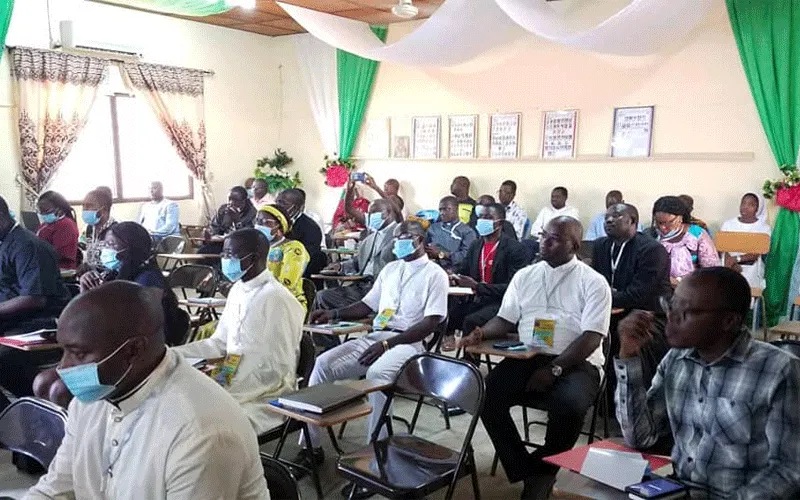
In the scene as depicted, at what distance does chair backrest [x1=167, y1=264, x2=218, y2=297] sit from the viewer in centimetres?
504

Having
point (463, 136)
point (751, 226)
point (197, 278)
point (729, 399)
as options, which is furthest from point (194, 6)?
point (729, 399)

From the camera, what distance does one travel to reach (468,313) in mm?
5273

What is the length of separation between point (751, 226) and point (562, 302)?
15.0 feet

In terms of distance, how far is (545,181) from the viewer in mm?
8711

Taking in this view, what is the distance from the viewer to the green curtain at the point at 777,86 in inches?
270

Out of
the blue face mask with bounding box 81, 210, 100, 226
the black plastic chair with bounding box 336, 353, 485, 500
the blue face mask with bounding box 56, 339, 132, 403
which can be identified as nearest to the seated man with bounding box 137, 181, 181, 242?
the blue face mask with bounding box 81, 210, 100, 226

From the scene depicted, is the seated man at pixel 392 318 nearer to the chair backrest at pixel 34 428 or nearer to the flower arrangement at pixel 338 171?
the chair backrest at pixel 34 428

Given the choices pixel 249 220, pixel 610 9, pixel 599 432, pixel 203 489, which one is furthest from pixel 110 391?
pixel 610 9

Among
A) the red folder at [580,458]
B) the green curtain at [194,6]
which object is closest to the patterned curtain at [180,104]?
→ the green curtain at [194,6]

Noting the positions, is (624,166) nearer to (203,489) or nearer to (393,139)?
(393,139)

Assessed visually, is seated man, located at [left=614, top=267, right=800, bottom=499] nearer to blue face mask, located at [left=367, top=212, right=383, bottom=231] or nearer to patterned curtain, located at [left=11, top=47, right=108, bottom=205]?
blue face mask, located at [left=367, top=212, right=383, bottom=231]

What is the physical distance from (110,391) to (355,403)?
1330 millimetres

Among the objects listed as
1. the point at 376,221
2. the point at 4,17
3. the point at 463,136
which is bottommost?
the point at 376,221

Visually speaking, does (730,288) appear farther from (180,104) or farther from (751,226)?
(180,104)
